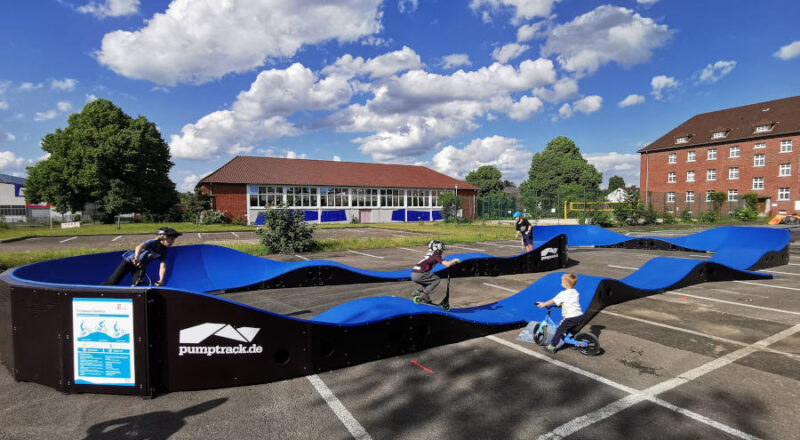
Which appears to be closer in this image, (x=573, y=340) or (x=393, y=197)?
(x=573, y=340)

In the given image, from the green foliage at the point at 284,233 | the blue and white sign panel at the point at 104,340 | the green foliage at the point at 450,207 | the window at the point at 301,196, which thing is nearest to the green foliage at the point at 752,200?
the green foliage at the point at 450,207

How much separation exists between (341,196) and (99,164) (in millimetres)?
23150

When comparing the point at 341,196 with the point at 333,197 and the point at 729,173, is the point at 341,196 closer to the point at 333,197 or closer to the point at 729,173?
the point at 333,197

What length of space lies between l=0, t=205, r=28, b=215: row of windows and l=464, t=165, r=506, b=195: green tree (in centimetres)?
8427

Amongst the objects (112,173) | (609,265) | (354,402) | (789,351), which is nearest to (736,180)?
(609,265)

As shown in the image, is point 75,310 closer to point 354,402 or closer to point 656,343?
point 354,402

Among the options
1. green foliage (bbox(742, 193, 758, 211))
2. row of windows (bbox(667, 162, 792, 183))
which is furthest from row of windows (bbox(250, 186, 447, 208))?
row of windows (bbox(667, 162, 792, 183))

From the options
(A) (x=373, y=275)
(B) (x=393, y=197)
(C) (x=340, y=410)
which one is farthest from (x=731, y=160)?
(C) (x=340, y=410)

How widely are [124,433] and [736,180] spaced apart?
213ft

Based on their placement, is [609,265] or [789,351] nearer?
[789,351]

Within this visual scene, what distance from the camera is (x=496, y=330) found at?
6051 millimetres

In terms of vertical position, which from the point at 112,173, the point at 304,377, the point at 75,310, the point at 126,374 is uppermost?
the point at 112,173

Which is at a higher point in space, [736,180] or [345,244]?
[736,180]

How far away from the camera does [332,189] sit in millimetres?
42875
